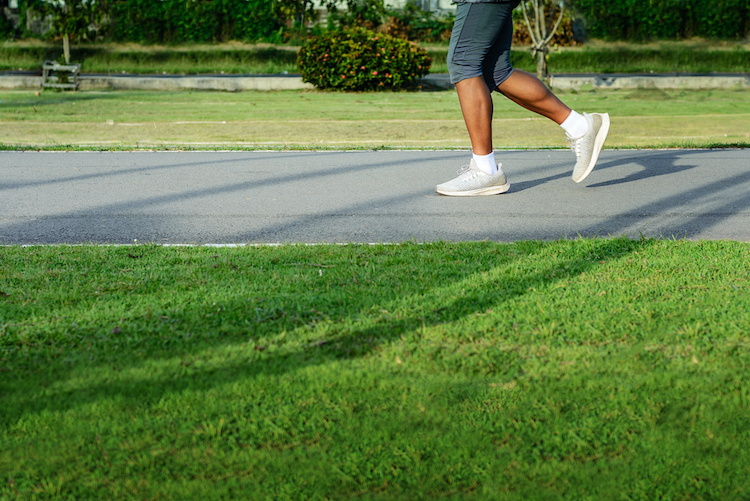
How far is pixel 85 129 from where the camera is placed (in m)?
11.3

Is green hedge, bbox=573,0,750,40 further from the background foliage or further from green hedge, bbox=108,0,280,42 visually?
green hedge, bbox=108,0,280,42

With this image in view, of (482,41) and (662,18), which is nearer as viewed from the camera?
(482,41)

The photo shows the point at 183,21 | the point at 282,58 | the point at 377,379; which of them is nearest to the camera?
the point at 377,379

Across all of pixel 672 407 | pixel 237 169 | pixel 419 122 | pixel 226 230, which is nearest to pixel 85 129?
pixel 419 122

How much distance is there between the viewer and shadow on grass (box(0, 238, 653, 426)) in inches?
86.3

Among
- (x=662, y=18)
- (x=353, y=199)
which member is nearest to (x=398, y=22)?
(x=662, y=18)

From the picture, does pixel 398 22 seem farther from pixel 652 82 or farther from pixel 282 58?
pixel 652 82

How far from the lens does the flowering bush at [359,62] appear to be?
18.2 metres

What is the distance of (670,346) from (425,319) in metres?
0.80

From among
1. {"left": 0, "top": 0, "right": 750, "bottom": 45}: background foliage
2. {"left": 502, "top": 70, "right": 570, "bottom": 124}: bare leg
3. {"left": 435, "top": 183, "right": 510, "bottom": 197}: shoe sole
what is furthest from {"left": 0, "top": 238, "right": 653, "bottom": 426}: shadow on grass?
{"left": 0, "top": 0, "right": 750, "bottom": 45}: background foliage

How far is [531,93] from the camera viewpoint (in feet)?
16.9

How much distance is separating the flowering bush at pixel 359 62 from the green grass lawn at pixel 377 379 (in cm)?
1526

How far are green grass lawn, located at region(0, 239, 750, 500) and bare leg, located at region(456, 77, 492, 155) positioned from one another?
1902mm

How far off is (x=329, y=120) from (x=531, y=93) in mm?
7449
